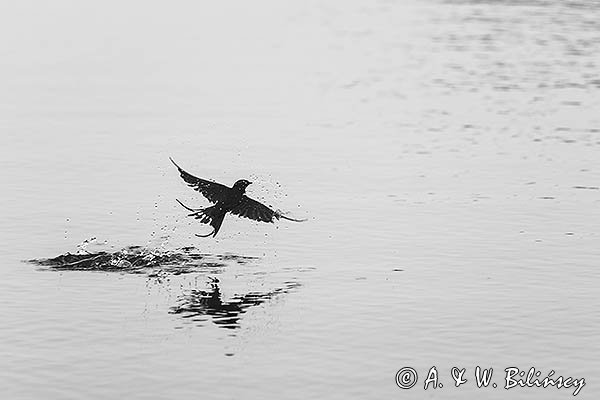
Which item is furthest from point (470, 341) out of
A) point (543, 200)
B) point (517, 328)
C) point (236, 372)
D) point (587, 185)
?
point (587, 185)

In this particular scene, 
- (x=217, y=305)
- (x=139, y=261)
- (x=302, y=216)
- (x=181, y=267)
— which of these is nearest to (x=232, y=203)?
(x=217, y=305)

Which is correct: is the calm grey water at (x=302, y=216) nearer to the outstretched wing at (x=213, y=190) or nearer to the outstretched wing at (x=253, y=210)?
the outstretched wing at (x=253, y=210)

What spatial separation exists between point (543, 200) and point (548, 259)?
595 centimetres

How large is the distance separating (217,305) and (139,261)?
3.33m

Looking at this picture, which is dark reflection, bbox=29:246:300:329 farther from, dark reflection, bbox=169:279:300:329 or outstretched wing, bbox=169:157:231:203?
outstretched wing, bbox=169:157:231:203

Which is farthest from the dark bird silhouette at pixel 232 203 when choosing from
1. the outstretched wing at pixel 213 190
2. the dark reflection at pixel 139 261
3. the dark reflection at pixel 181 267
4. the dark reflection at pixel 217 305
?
the dark reflection at pixel 139 261

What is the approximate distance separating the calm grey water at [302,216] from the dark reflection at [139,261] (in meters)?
0.14

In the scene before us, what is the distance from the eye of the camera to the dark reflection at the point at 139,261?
25125 mm

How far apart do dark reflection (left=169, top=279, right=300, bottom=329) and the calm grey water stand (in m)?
0.07

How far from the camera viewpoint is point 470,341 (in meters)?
21.0

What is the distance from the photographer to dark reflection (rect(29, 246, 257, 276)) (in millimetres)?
25125

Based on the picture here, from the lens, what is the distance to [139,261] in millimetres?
25500

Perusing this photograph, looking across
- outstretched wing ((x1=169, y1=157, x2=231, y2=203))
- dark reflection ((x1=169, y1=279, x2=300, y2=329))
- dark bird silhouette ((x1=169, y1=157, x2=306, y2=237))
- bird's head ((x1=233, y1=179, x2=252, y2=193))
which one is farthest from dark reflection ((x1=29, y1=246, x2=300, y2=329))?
bird's head ((x1=233, y1=179, x2=252, y2=193))

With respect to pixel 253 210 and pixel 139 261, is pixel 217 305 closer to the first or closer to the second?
pixel 253 210
